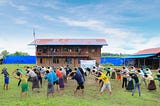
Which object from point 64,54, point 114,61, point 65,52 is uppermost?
point 65,52

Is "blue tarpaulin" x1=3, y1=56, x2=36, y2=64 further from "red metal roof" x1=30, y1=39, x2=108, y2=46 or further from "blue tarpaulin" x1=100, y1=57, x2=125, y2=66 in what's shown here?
"blue tarpaulin" x1=100, y1=57, x2=125, y2=66

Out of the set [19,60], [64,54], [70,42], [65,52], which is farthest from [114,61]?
[19,60]

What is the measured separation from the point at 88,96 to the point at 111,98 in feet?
4.92

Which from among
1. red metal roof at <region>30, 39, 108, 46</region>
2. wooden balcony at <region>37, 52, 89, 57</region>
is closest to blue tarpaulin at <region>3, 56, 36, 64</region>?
red metal roof at <region>30, 39, 108, 46</region>

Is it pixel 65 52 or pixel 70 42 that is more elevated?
pixel 70 42

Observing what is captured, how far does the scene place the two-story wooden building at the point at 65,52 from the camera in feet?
166

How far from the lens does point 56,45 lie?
51.0 m

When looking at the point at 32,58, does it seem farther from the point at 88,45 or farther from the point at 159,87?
the point at 159,87

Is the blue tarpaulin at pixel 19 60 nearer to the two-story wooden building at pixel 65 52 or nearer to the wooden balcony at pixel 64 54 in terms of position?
the two-story wooden building at pixel 65 52

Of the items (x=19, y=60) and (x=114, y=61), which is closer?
(x=114, y=61)

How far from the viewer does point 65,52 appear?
5100 cm

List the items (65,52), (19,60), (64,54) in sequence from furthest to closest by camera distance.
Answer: (19,60) → (65,52) → (64,54)

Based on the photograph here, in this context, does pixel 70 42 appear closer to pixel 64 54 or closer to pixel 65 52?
pixel 65 52

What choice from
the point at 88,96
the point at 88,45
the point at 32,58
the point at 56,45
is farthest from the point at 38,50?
the point at 88,96
